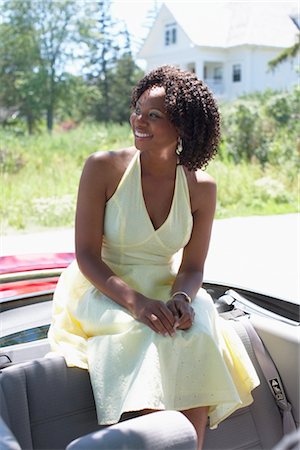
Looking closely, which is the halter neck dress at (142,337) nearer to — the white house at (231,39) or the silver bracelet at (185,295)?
the silver bracelet at (185,295)

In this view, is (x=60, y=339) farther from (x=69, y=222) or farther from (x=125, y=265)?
(x=69, y=222)

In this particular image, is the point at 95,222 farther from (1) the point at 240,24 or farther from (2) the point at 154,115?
(1) the point at 240,24

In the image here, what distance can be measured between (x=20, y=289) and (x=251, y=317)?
1.08m

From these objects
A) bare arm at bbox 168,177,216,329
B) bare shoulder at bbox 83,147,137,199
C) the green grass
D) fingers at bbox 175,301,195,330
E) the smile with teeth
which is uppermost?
the smile with teeth

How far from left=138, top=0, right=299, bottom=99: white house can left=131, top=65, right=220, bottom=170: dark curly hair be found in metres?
Answer: 29.0

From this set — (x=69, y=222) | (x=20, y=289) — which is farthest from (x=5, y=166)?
(x=20, y=289)

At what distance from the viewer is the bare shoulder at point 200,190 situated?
105 inches

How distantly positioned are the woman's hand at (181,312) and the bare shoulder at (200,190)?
0.46m

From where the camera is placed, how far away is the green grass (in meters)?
12.4

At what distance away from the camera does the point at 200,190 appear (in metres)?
2.68

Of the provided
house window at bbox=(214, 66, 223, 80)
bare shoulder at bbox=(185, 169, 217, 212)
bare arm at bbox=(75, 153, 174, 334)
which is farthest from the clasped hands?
house window at bbox=(214, 66, 223, 80)

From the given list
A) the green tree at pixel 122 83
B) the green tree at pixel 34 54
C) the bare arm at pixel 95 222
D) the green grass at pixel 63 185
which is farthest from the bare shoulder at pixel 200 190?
the green tree at pixel 122 83

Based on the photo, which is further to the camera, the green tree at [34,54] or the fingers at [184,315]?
the green tree at [34,54]

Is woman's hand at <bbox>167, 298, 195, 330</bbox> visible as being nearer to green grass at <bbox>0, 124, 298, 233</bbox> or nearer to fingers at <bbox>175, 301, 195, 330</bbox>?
fingers at <bbox>175, 301, 195, 330</bbox>
